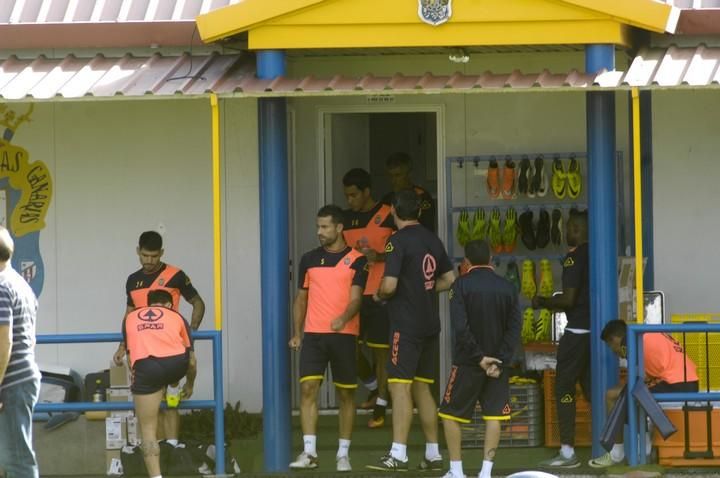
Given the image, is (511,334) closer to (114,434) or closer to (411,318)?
(411,318)

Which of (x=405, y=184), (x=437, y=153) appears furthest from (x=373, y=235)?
(x=437, y=153)

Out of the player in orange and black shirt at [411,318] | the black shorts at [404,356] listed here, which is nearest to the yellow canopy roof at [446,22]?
the player in orange and black shirt at [411,318]

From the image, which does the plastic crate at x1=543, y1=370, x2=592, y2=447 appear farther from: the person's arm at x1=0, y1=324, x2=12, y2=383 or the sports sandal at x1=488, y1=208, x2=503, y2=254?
the person's arm at x1=0, y1=324, x2=12, y2=383

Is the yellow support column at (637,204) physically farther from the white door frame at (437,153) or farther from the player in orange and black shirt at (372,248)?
the white door frame at (437,153)

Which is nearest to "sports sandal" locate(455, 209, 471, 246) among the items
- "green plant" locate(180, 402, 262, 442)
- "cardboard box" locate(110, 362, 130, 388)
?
"green plant" locate(180, 402, 262, 442)

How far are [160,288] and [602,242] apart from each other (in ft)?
10.9

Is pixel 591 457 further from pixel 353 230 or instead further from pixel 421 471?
pixel 353 230

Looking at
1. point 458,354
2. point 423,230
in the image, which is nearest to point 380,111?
point 423,230

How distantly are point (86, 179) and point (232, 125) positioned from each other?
1.31 m

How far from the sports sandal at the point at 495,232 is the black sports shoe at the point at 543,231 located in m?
0.31

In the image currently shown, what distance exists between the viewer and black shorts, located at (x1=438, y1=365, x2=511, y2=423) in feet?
37.2

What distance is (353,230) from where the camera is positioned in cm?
1306

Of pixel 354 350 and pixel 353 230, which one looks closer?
pixel 354 350

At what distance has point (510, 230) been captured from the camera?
13.4 metres
